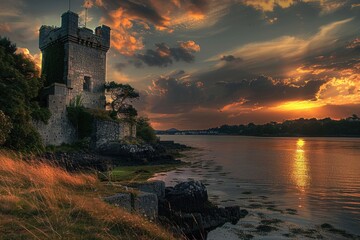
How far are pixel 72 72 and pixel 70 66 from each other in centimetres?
75

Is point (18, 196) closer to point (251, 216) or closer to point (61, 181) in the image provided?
point (61, 181)

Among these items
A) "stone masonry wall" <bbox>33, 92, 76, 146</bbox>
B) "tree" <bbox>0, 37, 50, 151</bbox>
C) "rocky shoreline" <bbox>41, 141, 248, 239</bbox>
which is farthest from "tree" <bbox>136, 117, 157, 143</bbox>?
"rocky shoreline" <bbox>41, 141, 248, 239</bbox>

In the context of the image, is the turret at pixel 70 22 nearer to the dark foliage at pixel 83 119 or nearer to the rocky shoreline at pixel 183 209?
the dark foliage at pixel 83 119

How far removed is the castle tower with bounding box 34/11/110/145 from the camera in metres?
32.1

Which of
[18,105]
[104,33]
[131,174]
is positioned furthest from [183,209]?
[104,33]

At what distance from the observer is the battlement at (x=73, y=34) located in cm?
3553

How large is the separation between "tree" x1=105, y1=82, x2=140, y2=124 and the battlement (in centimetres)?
526

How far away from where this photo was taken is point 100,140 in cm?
3456

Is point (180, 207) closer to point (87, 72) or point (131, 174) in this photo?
point (131, 174)

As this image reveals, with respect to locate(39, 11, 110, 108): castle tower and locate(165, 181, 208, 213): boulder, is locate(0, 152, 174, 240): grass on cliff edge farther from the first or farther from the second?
locate(39, 11, 110, 108): castle tower

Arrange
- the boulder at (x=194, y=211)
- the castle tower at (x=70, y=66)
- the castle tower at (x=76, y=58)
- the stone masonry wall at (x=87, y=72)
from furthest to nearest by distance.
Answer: the stone masonry wall at (x=87, y=72)
the castle tower at (x=76, y=58)
the castle tower at (x=70, y=66)
the boulder at (x=194, y=211)

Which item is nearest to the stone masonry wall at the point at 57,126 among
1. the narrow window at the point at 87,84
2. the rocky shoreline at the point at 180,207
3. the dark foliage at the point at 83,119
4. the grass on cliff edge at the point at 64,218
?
the dark foliage at the point at 83,119

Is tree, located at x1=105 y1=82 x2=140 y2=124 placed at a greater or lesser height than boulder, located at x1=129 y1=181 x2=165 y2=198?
greater

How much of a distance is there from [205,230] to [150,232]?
6347mm
